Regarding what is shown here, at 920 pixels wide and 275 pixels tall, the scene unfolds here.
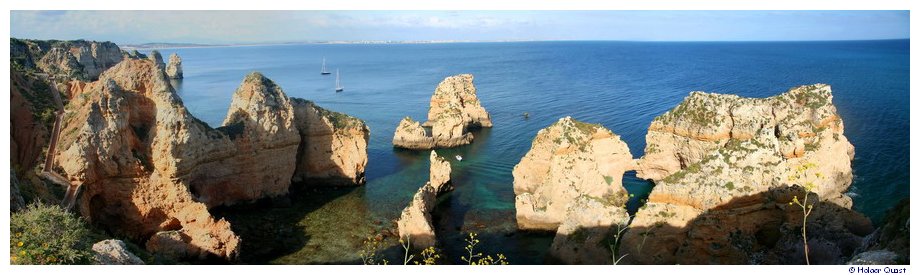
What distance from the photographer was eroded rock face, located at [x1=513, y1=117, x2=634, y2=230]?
30953 millimetres

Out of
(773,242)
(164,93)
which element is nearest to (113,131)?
(164,93)

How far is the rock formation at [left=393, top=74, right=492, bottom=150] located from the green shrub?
37154mm

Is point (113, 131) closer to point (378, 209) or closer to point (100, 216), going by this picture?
point (100, 216)

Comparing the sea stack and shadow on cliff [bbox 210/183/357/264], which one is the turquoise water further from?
the sea stack

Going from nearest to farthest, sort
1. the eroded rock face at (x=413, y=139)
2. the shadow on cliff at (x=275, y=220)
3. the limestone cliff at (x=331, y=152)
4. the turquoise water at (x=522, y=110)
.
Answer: the shadow on cliff at (x=275, y=220) < the turquoise water at (x=522, y=110) < the limestone cliff at (x=331, y=152) < the eroded rock face at (x=413, y=139)

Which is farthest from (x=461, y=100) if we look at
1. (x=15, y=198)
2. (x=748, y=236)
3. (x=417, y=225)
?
(x=15, y=198)

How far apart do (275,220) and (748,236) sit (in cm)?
2558

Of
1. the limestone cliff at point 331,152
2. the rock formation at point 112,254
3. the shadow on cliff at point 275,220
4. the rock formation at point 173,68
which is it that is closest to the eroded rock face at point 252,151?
the shadow on cliff at point 275,220

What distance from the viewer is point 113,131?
2689 centimetres

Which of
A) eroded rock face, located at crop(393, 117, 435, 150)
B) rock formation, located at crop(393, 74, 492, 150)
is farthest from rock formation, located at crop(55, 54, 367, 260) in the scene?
rock formation, located at crop(393, 74, 492, 150)

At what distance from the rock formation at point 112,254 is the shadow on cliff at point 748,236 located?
18.9 metres

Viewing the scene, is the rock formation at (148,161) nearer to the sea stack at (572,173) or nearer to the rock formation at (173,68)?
the sea stack at (572,173)

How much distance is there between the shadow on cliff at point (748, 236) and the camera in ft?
70.0

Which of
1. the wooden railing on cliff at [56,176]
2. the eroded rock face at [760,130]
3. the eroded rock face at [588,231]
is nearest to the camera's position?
the wooden railing on cliff at [56,176]
